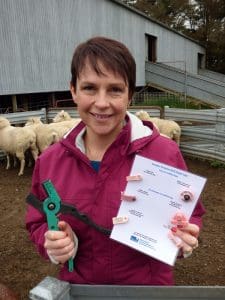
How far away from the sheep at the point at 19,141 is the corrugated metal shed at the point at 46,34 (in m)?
7.46

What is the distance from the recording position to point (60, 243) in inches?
57.8

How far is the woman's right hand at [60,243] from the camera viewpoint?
1.46 m

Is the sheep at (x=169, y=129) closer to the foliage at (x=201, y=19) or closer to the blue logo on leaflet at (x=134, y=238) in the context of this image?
the blue logo on leaflet at (x=134, y=238)

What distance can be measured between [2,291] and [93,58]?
1594mm

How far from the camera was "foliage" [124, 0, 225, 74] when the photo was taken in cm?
4610

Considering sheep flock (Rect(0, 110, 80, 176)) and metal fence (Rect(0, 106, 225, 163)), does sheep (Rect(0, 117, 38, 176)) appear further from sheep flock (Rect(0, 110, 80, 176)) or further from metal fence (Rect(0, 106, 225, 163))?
metal fence (Rect(0, 106, 225, 163))

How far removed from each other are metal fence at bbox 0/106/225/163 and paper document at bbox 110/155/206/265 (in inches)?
288

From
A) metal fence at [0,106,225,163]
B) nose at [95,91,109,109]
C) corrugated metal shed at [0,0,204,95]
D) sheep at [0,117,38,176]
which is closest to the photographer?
nose at [95,91,109,109]

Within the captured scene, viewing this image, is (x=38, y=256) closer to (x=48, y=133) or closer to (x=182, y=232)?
(x=182, y=232)

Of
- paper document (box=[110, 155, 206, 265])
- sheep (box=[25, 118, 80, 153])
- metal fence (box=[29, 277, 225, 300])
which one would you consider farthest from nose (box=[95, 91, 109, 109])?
sheep (box=[25, 118, 80, 153])

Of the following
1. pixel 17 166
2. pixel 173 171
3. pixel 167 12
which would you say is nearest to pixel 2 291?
pixel 173 171

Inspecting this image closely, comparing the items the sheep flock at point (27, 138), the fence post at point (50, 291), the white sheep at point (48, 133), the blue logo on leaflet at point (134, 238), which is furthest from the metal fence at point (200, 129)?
the fence post at point (50, 291)

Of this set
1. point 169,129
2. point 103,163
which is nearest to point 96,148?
point 103,163

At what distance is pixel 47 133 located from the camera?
8.47 metres
